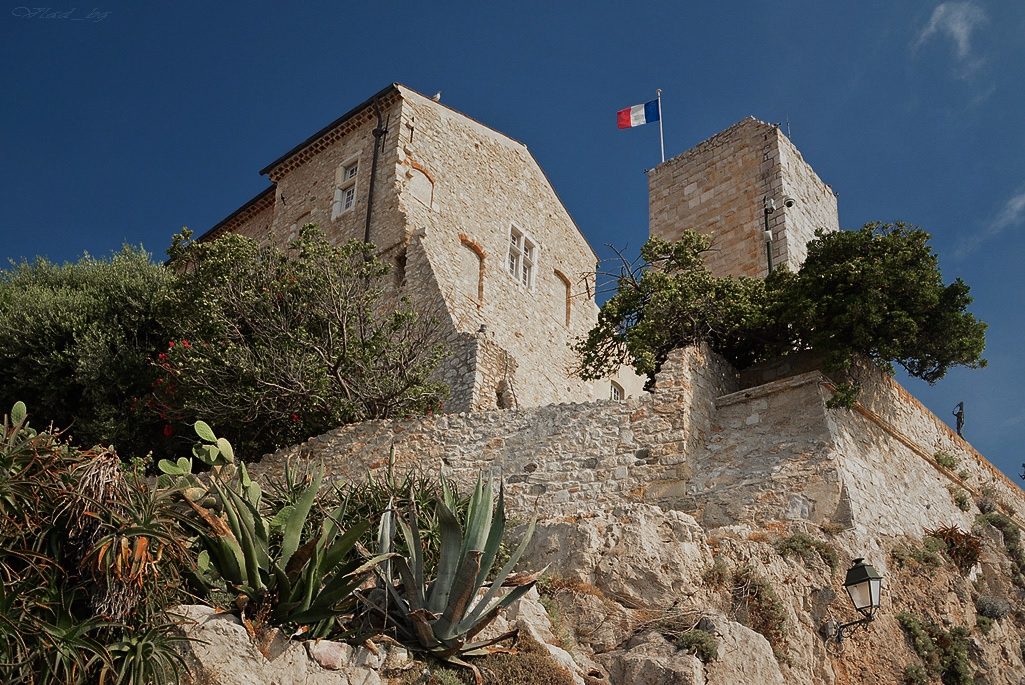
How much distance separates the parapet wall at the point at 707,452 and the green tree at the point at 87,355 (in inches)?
134

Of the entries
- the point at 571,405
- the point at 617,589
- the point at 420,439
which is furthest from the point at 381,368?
the point at 617,589

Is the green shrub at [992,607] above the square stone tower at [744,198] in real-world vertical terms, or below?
below

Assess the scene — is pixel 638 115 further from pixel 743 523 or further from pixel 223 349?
pixel 743 523

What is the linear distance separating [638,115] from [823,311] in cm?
1016

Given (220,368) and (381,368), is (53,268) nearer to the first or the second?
(220,368)

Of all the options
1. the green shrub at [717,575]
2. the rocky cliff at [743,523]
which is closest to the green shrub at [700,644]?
the rocky cliff at [743,523]

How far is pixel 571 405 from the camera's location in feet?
39.3

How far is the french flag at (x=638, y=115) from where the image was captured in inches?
818

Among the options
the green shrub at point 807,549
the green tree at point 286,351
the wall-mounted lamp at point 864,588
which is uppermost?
the green tree at point 286,351

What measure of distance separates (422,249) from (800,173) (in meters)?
7.57

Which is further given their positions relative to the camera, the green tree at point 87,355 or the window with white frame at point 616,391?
the window with white frame at point 616,391

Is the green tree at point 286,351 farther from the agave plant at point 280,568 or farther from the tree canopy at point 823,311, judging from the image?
the agave plant at point 280,568

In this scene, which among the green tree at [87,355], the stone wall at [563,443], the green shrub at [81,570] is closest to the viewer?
the green shrub at [81,570]

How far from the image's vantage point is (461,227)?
736 inches
